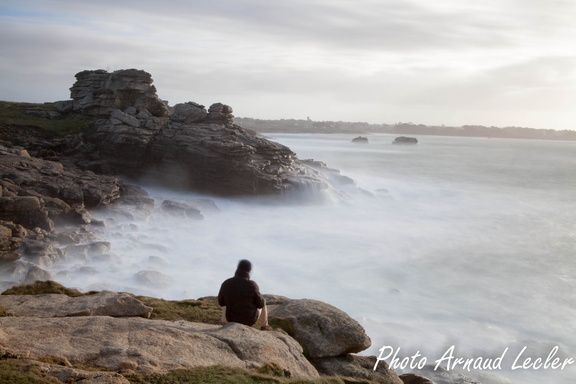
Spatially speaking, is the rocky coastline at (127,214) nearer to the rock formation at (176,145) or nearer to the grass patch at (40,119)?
the rock formation at (176,145)

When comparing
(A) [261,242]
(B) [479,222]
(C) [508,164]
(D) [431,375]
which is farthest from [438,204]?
(C) [508,164]

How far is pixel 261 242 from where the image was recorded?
3525cm

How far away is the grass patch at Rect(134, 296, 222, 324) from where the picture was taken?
13.0 meters

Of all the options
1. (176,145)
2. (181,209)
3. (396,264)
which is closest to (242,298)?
(396,264)

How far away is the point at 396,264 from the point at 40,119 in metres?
33.1

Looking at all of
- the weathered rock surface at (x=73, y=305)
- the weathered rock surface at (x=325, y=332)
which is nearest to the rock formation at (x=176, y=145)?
the weathered rock surface at (x=73, y=305)

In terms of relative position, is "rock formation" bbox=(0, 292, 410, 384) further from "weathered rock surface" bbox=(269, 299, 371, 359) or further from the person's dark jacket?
the person's dark jacket

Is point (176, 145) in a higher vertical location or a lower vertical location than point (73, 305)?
higher

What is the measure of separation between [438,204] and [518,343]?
33327 millimetres

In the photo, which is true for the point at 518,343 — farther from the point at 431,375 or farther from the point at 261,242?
the point at 261,242

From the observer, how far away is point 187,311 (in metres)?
13.6

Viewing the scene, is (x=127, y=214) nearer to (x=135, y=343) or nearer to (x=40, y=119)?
(x=40, y=119)

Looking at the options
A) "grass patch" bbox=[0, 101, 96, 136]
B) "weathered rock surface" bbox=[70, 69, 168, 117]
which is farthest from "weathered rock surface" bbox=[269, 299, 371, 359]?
"weathered rock surface" bbox=[70, 69, 168, 117]

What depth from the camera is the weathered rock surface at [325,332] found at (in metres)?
12.0
